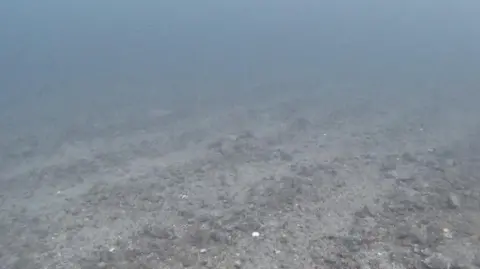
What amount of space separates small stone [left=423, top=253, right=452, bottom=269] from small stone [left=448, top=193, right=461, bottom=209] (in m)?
0.89

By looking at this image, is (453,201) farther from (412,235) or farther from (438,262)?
(438,262)

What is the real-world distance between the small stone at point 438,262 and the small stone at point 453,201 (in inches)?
35.0

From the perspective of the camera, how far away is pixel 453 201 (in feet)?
18.8

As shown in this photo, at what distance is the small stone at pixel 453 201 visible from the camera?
5664 millimetres

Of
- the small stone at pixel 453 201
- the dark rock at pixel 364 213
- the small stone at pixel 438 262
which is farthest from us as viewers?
the small stone at pixel 453 201

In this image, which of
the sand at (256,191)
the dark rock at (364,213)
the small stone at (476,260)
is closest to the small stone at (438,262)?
the sand at (256,191)

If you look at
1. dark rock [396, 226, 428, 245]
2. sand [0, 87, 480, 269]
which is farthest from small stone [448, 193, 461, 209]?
dark rock [396, 226, 428, 245]

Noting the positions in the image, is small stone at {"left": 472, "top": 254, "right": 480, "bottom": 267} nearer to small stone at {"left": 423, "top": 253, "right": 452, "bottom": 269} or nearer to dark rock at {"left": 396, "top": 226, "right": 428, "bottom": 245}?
small stone at {"left": 423, "top": 253, "right": 452, "bottom": 269}

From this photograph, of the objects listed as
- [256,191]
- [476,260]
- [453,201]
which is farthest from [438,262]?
[256,191]

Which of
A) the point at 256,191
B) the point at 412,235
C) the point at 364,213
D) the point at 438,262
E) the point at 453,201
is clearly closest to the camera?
the point at 438,262

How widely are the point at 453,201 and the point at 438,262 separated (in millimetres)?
1081

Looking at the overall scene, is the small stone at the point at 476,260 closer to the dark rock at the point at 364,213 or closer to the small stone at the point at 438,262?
the small stone at the point at 438,262

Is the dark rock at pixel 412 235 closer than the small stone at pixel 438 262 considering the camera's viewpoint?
No

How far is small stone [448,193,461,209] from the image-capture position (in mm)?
5664
